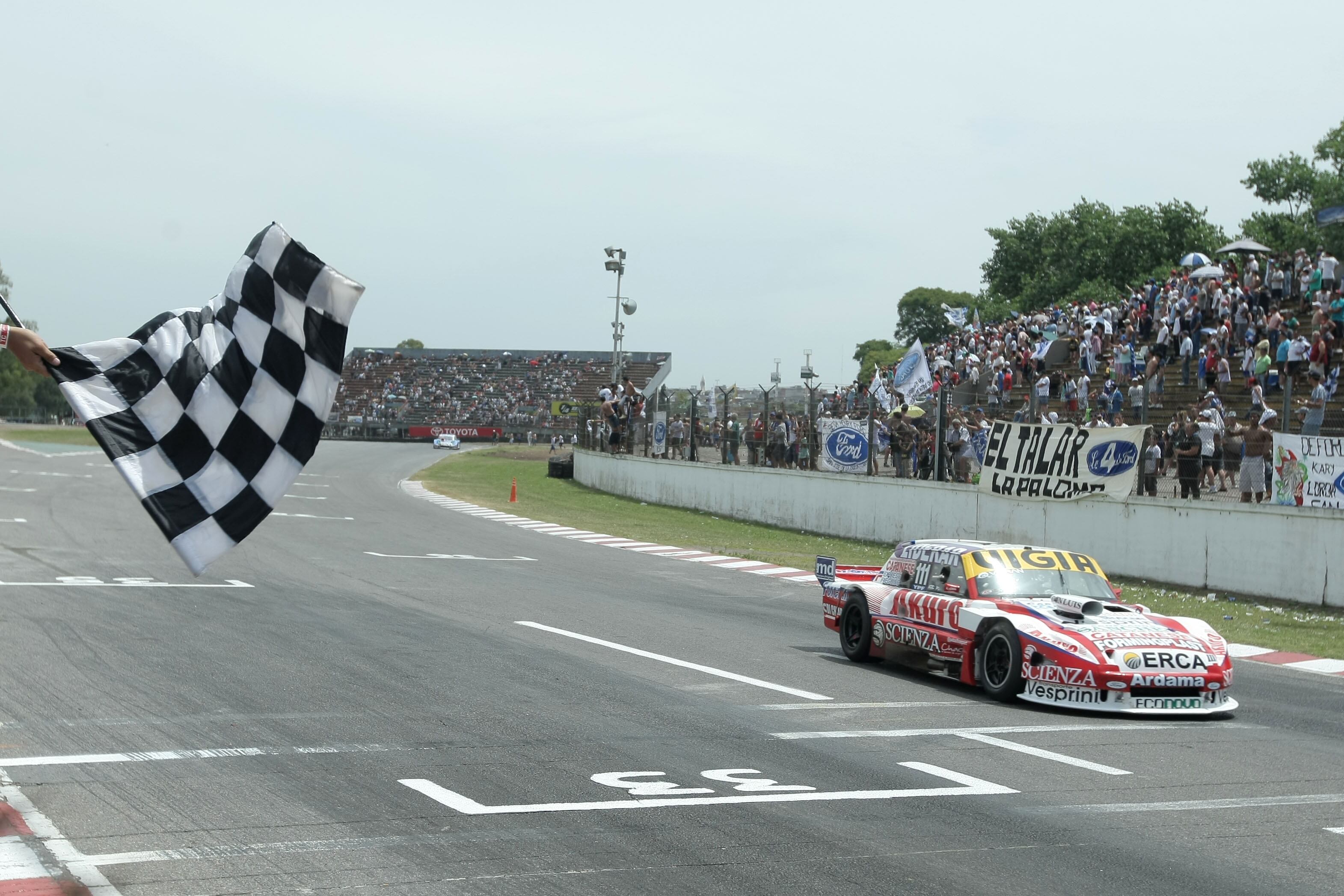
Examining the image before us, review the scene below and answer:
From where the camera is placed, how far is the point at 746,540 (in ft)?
93.4

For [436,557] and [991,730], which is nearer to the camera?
[991,730]

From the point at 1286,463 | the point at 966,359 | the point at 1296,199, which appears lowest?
the point at 1286,463

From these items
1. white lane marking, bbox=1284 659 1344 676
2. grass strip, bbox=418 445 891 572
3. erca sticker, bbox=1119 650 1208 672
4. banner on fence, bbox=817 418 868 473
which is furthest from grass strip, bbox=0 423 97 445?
erca sticker, bbox=1119 650 1208 672

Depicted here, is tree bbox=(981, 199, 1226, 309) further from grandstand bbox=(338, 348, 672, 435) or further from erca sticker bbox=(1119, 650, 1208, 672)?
erca sticker bbox=(1119, 650, 1208, 672)

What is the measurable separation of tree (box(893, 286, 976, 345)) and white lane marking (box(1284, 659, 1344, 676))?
429 feet

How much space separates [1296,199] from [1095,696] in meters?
68.9

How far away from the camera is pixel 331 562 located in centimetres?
2000

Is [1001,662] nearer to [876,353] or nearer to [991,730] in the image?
[991,730]

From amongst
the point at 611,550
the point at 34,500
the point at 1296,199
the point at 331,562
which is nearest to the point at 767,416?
the point at 611,550

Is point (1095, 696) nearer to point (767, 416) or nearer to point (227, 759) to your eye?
point (227, 759)

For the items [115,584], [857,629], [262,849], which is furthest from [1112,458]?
[262,849]

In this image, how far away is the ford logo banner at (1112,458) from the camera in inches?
806

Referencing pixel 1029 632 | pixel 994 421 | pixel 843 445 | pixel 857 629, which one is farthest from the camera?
pixel 843 445

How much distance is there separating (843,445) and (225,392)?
23.1 metres
